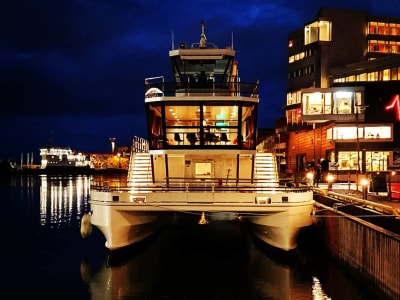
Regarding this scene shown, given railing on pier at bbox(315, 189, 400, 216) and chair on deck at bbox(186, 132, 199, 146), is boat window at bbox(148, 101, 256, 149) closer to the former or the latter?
chair on deck at bbox(186, 132, 199, 146)

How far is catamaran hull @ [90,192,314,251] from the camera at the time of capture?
19375 millimetres

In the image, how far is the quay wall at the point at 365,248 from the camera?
13.9m

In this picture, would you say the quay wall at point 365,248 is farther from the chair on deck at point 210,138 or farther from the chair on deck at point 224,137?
the chair on deck at point 210,138

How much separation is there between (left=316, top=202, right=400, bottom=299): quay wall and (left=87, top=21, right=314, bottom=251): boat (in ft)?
4.92

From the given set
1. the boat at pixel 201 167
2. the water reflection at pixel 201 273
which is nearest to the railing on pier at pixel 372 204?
the boat at pixel 201 167

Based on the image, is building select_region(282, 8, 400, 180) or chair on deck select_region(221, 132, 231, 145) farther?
building select_region(282, 8, 400, 180)

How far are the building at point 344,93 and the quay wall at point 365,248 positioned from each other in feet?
38.2

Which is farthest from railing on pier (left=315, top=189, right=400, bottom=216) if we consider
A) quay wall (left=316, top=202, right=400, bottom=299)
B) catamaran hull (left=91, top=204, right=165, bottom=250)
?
catamaran hull (left=91, top=204, right=165, bottom=250)

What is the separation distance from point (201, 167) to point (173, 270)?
535cm

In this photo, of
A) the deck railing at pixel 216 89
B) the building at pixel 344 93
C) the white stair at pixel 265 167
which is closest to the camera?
the deck railing at pixel 216 89

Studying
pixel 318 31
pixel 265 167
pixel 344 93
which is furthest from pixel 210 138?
pixel 318 31

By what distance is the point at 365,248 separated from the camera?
647 inches

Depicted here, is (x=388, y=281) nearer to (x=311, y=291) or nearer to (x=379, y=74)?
(x=311, y=291)

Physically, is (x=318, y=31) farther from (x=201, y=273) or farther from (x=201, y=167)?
(x=201, y=273)
